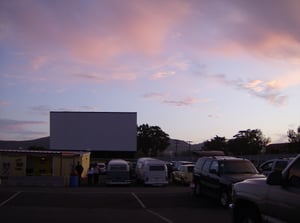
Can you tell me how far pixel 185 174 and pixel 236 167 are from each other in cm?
1748

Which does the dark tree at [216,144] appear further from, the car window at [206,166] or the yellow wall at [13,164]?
the car window at [206,166]

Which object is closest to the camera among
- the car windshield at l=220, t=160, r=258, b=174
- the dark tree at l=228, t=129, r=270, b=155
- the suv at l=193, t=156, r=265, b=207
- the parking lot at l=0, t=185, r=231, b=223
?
the parking lot at l=0, t=185, r=231, b=223

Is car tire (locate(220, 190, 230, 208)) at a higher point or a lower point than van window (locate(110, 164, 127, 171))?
lower

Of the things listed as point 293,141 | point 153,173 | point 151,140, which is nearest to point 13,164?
point 153,173

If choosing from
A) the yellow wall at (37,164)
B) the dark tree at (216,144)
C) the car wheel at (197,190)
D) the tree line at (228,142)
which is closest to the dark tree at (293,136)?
the tree line at (228,142)

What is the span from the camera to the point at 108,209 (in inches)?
833

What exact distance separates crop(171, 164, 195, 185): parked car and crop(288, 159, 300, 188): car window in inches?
1209

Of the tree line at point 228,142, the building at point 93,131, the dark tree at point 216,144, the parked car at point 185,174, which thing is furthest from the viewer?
the dark tree at point 216,144

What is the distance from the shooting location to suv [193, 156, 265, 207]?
72.9 ft

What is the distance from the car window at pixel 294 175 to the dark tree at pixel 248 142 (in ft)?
350

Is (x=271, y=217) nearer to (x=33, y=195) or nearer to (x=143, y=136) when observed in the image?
(x=33, y=195)

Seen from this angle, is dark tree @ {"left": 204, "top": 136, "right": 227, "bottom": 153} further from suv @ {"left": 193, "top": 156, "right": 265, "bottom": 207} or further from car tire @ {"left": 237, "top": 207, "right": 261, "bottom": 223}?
car tire @ {"left": 237, "top": 207, "right": 261, "bottom": 223}

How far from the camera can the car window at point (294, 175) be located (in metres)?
8.63

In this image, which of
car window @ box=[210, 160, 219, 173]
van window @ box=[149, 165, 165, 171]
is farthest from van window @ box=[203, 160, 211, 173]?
van window @ box=[149, 165, 165, 171]
